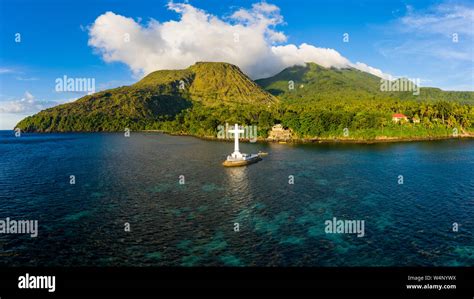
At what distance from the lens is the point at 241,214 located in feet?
163

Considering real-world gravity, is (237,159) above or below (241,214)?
above

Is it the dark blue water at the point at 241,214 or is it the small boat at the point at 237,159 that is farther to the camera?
the small boat at the point at 237,159

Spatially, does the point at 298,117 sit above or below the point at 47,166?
above

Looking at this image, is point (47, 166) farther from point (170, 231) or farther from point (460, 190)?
point (460, 190)

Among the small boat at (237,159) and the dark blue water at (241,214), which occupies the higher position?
the small boat at (237,159)

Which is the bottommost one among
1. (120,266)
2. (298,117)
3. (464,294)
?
(120,266)

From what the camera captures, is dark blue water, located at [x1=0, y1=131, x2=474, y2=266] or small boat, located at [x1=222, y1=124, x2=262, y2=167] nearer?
dark blue water, located at [x1=0, y1=131, x2=474, y2=266]

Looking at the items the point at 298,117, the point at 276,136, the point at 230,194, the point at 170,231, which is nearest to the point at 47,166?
the point at 230,194

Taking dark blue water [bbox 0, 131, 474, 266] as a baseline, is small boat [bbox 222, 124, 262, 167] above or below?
above

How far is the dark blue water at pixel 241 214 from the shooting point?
35.4m

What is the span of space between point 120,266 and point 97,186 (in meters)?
42.1

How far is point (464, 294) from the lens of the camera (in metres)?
20.2

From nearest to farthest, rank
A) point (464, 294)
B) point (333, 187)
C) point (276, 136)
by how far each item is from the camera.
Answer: point (464, 294)
point (333, 187)
point (276, 136)

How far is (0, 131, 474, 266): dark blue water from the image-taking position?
116ft
